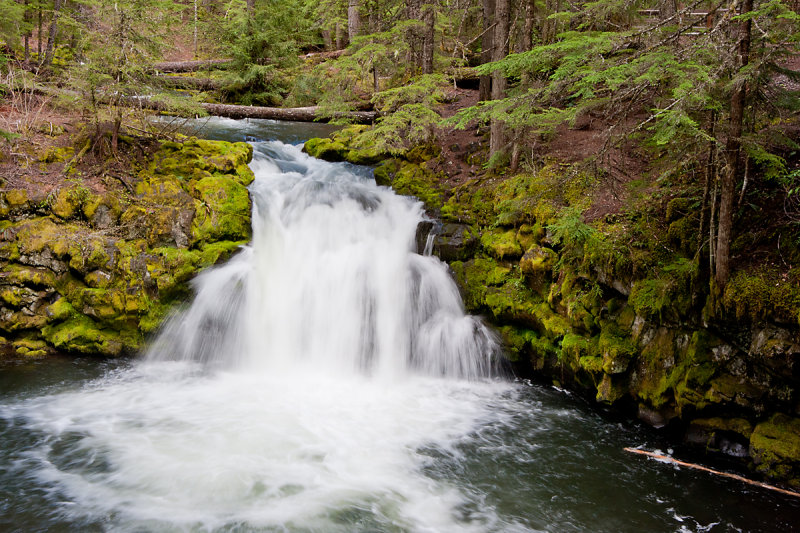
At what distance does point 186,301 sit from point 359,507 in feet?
17.8

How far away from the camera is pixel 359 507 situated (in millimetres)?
4734

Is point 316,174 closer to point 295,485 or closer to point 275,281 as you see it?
point 275,281

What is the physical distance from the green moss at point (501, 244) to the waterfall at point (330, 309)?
96 cm

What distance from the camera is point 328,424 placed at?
20.8 feet

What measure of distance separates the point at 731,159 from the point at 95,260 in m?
9.54

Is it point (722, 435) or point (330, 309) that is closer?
point (722, 435)

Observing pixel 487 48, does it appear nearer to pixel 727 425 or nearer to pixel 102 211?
pixel 102 211

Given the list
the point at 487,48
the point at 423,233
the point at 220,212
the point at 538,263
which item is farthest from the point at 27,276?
the point at 487,48

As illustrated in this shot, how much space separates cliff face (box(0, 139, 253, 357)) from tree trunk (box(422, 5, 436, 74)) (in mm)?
6848

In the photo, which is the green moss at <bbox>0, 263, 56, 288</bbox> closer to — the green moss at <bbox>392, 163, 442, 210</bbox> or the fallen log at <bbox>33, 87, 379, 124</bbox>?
the fallen log at <bbox>33, 87, 379, 124</bbox>

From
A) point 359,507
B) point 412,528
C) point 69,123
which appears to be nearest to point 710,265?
point 412,528

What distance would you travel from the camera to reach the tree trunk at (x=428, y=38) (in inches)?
462

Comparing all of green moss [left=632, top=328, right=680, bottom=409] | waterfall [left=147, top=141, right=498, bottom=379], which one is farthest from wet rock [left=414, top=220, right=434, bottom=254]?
green moss [left=632, top=328, right=680, bottom=409]

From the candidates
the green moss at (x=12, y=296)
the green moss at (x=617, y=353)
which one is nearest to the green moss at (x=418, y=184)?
the green moss at (x=617, y=353)
